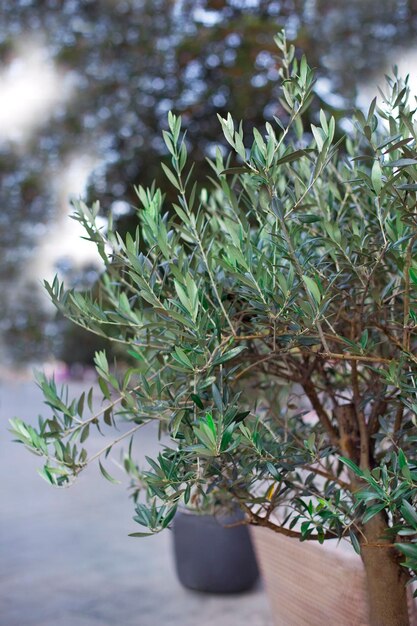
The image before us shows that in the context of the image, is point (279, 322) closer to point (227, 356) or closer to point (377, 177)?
point (227, 356)

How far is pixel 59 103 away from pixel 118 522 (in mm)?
3520

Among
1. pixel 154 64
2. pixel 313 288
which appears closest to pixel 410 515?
pixel 313 288

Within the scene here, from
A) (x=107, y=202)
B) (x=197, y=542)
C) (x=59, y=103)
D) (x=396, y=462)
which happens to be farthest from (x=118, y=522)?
(x=396, y=462)

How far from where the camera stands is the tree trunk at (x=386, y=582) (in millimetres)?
1489

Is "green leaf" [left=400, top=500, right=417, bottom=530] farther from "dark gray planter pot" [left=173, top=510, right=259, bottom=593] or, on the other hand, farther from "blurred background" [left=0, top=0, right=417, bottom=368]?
"blurred background" [left=0, top=0, right=417, bottom=368]

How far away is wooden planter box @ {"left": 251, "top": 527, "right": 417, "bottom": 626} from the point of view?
1.87m

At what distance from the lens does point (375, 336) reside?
172 cm

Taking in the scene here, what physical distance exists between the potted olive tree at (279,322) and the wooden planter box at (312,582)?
35cm

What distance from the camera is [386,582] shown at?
1.49 meters

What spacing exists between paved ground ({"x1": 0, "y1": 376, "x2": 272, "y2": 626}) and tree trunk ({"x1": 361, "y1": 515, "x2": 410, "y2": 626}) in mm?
1570

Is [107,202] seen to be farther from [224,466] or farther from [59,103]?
[224,466]

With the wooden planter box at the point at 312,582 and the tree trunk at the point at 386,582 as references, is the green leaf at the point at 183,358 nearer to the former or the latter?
the tree trunk at the point at 386,582

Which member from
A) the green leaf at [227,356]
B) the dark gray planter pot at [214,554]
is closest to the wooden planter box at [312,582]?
the dark gray planter pot at [214,554]

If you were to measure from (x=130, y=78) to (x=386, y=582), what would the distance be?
5.15 m
